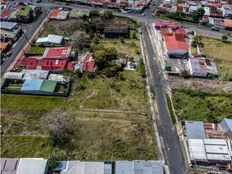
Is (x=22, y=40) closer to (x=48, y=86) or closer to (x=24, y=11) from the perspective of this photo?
(x=24, y=11)

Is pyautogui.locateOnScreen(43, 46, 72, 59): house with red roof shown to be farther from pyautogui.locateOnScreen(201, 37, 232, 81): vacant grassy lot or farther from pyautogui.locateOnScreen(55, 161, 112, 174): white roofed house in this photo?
pyautogui.locateOnScreen(201, 37, 232, 81): vacant grassy lot

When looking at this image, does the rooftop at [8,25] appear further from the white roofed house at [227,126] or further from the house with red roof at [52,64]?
the white roofed house at [227,126]

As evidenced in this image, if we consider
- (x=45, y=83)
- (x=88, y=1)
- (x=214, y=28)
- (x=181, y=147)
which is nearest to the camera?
(x=181, y=147)

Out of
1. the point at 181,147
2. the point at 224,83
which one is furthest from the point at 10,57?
the point at 224,83

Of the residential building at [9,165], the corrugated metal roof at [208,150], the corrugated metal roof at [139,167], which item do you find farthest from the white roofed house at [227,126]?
the residential building at [9,165]

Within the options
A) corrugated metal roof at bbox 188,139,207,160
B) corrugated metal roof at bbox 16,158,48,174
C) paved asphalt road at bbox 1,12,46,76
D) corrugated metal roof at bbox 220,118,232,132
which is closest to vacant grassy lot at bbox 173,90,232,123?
corrugated metal roof at bbox 220,118,232,132

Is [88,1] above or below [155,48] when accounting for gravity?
above

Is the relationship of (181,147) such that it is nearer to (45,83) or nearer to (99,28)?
(45,83)
